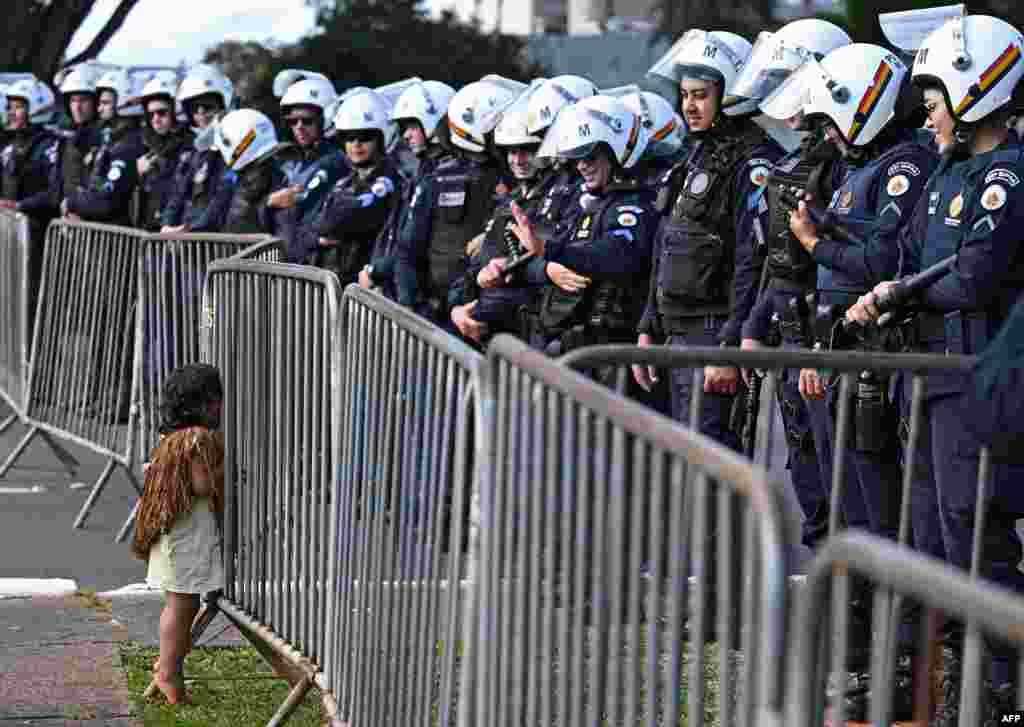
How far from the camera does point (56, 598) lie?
317 inches

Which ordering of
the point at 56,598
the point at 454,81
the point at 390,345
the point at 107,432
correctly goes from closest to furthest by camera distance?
the point at 390,345
the point at 56,598
the point at 107,432
the point at 454,81

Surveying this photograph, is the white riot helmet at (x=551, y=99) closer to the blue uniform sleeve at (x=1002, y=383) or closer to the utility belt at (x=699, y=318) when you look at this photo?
the utility belt at (x=699, y=318)

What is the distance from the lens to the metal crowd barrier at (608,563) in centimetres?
276

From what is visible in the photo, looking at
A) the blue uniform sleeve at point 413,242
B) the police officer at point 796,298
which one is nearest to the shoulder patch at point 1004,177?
the police officer at point 796,298

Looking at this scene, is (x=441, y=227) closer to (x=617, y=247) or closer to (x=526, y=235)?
(x=526, y=235)

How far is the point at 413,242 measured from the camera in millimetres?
10898

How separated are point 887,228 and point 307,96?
719cm

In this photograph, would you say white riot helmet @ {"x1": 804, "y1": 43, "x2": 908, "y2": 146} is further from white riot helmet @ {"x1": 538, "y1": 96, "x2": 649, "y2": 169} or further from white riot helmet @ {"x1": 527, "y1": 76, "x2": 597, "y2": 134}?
white riot helmet @ {"x1": 527, "y1": 76, "x2": 597, "y2": 134}

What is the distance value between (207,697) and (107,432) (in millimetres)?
3776

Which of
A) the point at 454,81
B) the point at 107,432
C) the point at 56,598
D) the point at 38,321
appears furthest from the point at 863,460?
the point at 454,81

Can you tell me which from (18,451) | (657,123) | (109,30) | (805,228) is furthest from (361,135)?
(109,30)

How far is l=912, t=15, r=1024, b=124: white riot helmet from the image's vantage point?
583 cm

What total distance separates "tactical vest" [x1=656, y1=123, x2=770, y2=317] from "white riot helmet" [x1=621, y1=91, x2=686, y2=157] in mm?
1308

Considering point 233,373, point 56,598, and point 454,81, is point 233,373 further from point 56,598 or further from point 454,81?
point 454,81
